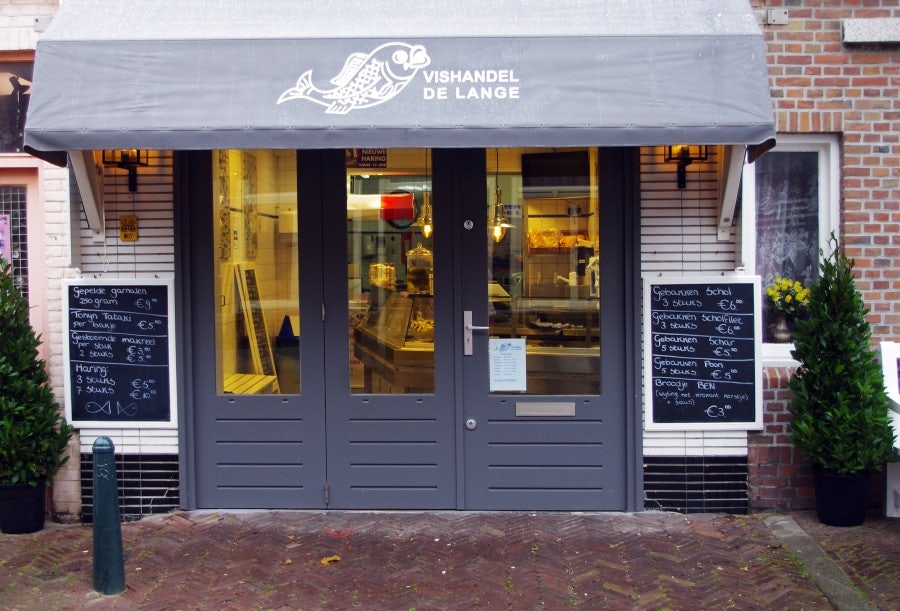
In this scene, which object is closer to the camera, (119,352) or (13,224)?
(119,352)

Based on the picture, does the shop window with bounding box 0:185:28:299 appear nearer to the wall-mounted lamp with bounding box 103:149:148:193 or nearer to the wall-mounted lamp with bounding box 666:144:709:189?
the wall-mounted lamp with bounding box 103:149:148:193

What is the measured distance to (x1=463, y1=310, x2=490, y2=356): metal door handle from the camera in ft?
20.7

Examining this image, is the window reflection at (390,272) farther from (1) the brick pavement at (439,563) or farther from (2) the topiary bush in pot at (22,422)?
(2) the topiary bush in pot at (22,422)

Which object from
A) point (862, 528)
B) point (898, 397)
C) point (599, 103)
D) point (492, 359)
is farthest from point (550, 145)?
point (862, 528)

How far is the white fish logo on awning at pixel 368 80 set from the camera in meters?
5.21

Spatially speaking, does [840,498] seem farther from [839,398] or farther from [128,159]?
[128,159]

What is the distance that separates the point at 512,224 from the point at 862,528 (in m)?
3.05

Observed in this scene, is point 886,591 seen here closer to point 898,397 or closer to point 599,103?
point 898,397

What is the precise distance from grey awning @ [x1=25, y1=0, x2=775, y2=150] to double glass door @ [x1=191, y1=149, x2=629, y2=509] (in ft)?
3.51

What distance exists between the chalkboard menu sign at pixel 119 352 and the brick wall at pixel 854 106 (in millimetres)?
4420

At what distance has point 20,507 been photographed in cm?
597

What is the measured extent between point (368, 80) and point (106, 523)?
287 cm

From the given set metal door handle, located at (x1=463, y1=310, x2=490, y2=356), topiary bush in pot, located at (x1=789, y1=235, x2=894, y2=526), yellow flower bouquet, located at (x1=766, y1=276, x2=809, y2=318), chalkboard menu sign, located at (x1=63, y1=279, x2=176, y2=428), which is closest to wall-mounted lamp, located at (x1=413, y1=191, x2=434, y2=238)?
metal door handle, located at (x1=463, y1=310, x2=490, y2=356)

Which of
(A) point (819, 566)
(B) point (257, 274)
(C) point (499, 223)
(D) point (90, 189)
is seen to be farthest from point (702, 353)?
(D) point (90, 189)
